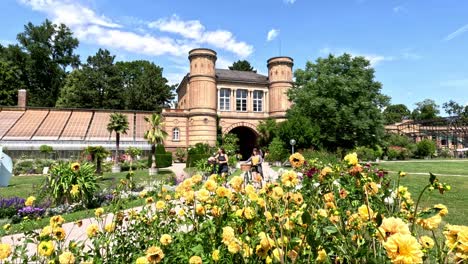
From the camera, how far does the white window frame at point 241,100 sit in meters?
35.8

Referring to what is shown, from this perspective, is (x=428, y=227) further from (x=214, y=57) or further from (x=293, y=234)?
(x=214, y=57)

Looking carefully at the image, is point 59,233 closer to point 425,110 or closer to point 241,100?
point 241,100

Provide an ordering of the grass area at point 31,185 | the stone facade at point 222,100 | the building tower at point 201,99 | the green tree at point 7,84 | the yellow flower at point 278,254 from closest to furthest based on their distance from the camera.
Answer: the yellow flower at point 278,254, the grass area at point 31,185, the building tower at point 201,99, the stone facade at point 222,100, the green tree at point 7,84

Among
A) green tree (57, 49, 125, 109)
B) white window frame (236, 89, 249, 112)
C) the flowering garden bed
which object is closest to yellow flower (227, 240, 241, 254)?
the flowering garden bed

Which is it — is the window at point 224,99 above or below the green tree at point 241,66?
below

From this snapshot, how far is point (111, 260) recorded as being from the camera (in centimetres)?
258

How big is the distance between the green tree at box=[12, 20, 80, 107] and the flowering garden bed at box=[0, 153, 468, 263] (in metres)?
55.9

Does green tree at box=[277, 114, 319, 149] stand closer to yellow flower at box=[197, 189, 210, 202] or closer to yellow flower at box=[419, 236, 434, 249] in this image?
yellow flower at box=[197, 189, 210, 202]

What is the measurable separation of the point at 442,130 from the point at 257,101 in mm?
41795

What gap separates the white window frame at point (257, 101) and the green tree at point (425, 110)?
2582 inches

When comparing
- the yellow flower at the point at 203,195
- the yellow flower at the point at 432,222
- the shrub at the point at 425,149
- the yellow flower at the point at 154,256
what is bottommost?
the shrub at the point at 425,149

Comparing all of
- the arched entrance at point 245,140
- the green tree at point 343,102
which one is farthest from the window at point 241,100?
the green tree at point 343,102

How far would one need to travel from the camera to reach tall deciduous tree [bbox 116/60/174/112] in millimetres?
47125

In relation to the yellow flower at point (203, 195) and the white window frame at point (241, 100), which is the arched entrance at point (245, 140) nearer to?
the white window frame at point (241, 100)
